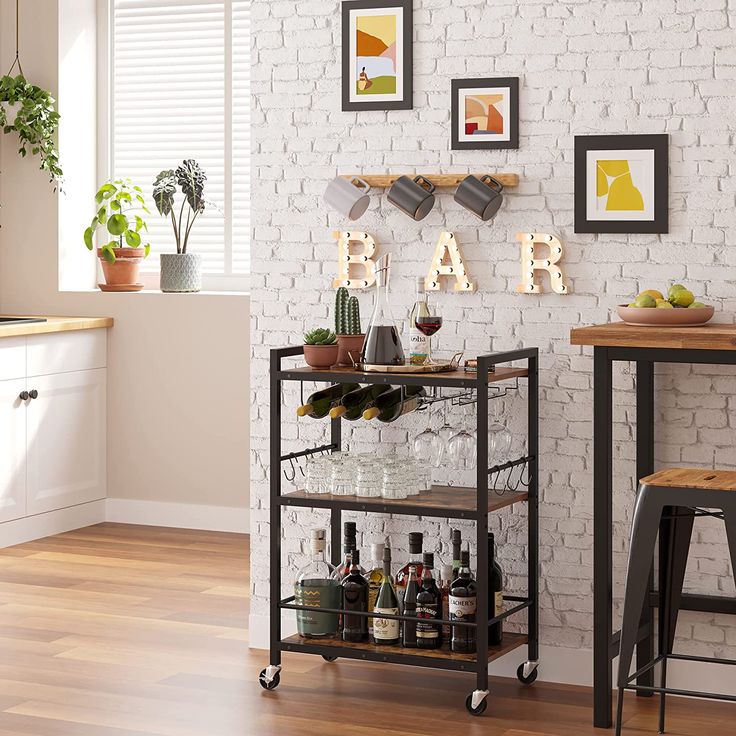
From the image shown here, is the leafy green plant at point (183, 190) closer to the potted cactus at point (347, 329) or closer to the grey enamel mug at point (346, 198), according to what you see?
the grey enamel mug at point (346, 198)

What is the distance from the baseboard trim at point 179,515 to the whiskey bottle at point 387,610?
2.25 meters

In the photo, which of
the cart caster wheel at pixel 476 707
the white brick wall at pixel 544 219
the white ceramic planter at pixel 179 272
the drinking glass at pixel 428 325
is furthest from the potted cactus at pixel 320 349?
the white ceramic planter at pixel 179 272

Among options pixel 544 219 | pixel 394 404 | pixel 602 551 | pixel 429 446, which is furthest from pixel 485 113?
pixel 602 551

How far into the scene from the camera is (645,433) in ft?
12.8

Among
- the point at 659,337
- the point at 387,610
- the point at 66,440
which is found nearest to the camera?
the point at 659,337

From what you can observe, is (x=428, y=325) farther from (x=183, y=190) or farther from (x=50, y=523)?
(x=50, y=523)

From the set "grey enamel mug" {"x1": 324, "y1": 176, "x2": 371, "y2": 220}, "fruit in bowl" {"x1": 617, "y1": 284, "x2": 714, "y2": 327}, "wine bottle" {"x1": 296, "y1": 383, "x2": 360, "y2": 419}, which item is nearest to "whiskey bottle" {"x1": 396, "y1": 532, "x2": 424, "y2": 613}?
"wine bottle" {"x1": 296, "y1": 383, "x2": 360, "y2": 419}

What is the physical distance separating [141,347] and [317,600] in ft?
8.58

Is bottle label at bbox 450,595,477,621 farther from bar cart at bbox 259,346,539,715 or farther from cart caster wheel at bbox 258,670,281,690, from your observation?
cart caster wheel at bbox 258,670,281,690

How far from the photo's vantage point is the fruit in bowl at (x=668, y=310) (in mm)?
3631

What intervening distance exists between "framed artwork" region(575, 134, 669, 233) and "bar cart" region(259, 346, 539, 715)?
454 millimetres

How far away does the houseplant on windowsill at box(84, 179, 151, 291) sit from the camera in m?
6.36

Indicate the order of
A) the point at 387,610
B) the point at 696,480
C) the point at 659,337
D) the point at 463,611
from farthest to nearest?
the point at 387,610
the point at 463,611
the point at 659,337
the point at 696,480

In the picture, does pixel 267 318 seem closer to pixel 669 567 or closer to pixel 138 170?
pixel 669 567
